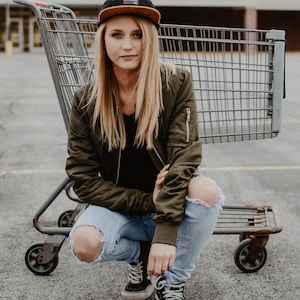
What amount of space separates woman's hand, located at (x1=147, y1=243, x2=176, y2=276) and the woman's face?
0.80m

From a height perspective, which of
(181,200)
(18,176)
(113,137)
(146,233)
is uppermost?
(113,137)

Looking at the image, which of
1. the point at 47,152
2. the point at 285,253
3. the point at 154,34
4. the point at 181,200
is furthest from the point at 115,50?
the point at 47,152

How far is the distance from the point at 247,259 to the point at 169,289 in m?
0.72

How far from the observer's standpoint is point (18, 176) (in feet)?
18.2

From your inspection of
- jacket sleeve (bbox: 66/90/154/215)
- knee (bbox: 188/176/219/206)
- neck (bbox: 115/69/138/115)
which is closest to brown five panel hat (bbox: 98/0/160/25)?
neck (bbox: 115/69/138/115)

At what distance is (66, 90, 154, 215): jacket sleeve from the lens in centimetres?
275

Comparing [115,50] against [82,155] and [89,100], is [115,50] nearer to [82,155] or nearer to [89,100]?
[89,100]

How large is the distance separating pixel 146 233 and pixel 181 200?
0.40 metres

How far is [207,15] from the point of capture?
1674 inches

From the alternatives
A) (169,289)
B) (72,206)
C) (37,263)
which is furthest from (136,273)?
(72,206)

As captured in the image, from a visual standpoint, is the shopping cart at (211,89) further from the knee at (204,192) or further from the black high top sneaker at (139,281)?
the knee at (204,192)

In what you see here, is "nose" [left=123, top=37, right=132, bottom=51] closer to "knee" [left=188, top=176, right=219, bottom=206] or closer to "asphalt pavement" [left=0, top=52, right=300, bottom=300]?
"knee" [left=188, top=176, right=219, bottom=206]

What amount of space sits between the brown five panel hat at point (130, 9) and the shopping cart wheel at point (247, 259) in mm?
1336

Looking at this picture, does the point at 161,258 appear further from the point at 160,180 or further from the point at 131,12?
the point at 131,12
